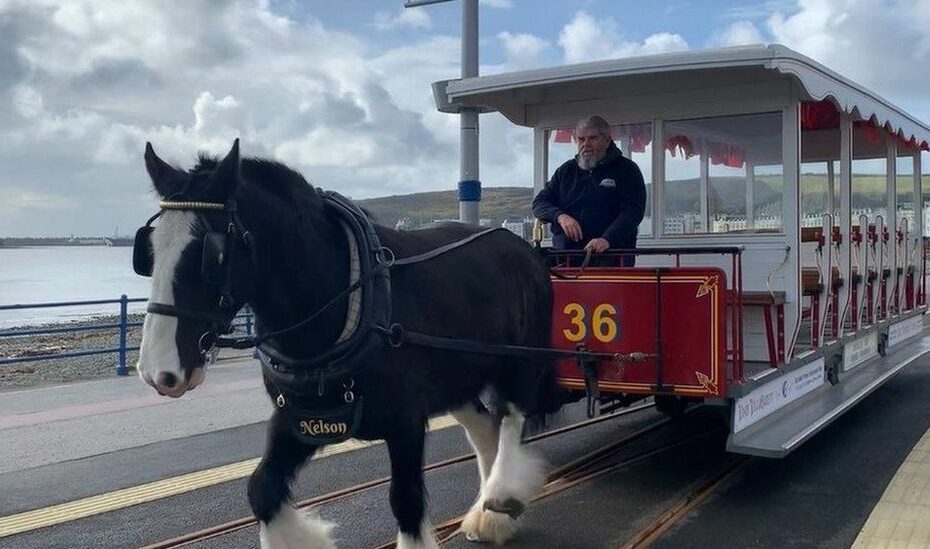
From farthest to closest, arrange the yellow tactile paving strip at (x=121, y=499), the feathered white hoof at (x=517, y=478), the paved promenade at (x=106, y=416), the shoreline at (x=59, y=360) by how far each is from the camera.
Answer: the shoreline at (x=59, y=360)
the paved promenade at (x=106, y=416)
the yellow tactile paving strip at (x=121, y=499)
the feathered white hoof at (x=517, y=478)

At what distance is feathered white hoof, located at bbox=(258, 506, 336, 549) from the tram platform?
3.11ft

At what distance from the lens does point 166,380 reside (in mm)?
3045

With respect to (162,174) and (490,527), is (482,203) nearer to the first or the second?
(490,527)

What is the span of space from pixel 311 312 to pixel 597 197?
9.91 ft

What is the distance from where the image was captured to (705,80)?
21.9ft

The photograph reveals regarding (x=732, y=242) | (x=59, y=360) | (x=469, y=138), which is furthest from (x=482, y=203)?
(x=59, y=360)

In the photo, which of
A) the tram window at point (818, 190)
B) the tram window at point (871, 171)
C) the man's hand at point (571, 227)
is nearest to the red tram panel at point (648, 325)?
the man's hand at point (571, 227)

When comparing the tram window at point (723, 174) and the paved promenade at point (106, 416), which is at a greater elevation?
the tram window at point (723, 174)

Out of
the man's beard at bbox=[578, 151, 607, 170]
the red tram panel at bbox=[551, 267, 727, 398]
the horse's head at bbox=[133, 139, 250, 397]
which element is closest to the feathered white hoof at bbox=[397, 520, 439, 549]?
the horse's head at bbox=[133, 139, 250, 397]

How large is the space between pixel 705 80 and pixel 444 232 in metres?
2.92

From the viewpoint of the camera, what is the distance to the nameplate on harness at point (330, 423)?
Result: 368 cm

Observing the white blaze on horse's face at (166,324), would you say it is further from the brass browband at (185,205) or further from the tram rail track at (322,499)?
the tram rail track at (322,499)

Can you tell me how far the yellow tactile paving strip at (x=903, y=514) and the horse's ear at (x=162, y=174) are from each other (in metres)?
3.87

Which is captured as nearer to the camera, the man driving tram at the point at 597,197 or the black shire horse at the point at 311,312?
the black shire horse at the point at 311,312
